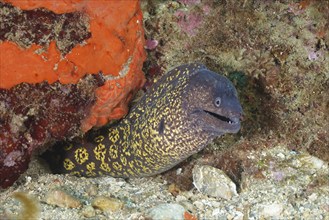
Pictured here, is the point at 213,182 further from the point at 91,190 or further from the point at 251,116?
the point at 91,190

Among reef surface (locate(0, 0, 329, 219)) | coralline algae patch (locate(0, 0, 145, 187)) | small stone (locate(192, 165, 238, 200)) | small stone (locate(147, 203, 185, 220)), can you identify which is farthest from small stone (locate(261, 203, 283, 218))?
coralline algae patch (locate(0, 0, 145, 187))

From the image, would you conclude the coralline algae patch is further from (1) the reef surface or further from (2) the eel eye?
(2) the eel eye

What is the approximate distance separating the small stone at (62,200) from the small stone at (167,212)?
0.70m

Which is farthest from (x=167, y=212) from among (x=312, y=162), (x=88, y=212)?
(x=312, y=162)

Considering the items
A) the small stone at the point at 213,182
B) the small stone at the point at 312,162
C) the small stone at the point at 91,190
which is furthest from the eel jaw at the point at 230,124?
the small stone at the point at 91,190

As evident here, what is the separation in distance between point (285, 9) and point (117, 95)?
6.62 ft

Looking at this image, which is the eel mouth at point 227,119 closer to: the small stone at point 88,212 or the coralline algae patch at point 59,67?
the coralline algae patch at point 59,67

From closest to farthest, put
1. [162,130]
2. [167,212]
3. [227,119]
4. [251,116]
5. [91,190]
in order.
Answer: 1. [167,212]
2. [227,119]
3. [91,190]
4. [162,130]
5. [251,116]

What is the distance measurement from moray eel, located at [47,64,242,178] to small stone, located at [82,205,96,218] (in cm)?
105

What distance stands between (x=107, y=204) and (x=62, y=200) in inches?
16.2

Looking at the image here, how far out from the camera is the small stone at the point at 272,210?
3607 millimetres

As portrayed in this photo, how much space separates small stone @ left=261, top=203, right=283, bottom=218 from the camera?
361 cm

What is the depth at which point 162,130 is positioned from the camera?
160 inches

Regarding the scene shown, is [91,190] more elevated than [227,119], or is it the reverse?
[227,119]
